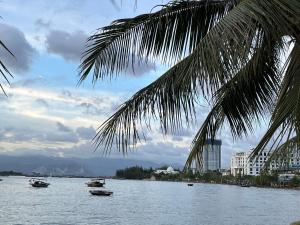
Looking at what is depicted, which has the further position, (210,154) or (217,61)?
(210,154)

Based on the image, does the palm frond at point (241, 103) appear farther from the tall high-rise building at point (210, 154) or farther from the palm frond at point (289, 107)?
the palm frond at point (289, 107)

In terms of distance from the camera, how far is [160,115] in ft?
23.4

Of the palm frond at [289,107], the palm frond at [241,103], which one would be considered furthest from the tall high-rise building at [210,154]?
the palm frond at [289,107]

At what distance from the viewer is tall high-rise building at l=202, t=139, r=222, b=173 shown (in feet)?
29.0

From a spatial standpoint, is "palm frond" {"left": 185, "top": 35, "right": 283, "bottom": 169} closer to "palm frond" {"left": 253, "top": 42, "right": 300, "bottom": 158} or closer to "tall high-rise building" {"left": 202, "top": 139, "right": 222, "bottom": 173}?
"tall high-rise building" {"left": 202, "top": 139, "right": 222, "bottom": 173}

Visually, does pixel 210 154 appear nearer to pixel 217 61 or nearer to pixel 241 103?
pixel 241 103

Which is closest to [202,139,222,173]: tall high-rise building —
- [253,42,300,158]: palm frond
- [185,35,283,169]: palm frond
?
[185,35,283,169]: palm frond

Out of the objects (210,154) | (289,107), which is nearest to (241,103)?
(210,154)

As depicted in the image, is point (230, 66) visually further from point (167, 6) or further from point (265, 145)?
point (167, 6)

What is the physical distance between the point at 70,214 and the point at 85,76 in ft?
201

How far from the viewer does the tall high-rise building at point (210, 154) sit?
883 cm

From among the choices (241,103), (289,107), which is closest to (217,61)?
(289,107)

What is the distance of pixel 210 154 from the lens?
8.96 meters

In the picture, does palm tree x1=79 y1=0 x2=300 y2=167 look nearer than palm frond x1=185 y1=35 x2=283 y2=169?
Yes
